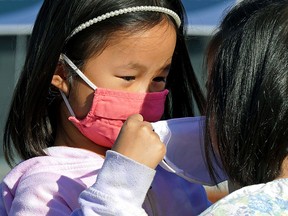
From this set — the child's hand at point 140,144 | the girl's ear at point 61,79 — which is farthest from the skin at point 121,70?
the child's hand at point 140,144

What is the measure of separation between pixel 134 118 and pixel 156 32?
0.37 meters

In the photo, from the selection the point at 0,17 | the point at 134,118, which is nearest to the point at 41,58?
the point at 134,118

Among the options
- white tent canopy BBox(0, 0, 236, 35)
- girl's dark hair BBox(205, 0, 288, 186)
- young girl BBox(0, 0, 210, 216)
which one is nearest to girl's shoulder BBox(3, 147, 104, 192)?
young girl BBox(0, 0, 210, 216)

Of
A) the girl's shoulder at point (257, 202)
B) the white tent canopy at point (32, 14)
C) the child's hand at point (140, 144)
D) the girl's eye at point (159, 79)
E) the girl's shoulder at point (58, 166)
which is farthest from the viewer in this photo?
the white tent canopy at point (32, 14)

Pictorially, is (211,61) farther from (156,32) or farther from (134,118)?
(156,32)

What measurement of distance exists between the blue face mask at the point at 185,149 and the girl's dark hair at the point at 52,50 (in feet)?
0.64

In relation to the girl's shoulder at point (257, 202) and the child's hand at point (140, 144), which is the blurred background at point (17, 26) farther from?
the girl's shoulder at point (257, 202)

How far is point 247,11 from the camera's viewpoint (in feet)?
4.65

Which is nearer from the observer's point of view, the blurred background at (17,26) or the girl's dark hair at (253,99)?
the girl's dark hair at (253,99)

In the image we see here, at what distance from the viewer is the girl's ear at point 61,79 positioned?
1838 mm

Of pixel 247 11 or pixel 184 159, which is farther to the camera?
pixel 184 159

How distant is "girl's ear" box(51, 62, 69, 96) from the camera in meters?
1.84

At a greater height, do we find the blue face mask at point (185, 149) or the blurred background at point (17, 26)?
the blue face mask at point (185, 149)

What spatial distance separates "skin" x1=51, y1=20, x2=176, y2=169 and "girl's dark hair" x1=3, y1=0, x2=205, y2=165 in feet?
0.08
